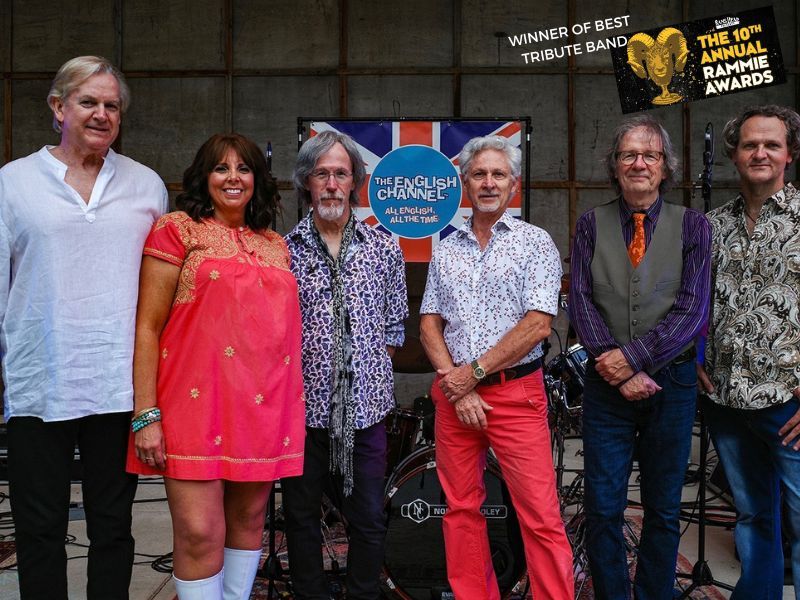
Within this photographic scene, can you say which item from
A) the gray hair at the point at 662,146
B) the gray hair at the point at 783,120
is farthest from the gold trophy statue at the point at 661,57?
the gray hair at the point at 662,146

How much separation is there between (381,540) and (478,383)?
1.92 feet

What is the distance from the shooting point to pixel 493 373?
97.9 inches

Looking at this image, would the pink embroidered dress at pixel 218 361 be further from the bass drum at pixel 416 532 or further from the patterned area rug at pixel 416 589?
the patterned area rug at pixel 416 589

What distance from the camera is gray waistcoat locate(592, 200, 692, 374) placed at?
2.48 meters

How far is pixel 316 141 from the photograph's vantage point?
102 inches

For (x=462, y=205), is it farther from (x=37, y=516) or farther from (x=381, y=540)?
(x=37, y=516)

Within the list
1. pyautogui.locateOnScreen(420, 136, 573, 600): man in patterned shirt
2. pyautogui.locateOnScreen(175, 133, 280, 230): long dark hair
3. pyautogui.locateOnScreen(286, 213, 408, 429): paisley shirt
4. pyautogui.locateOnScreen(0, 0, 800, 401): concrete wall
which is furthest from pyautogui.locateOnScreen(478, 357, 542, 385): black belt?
pyautogui.locateOnScreen(0, 0, 800, 401): concrete wall

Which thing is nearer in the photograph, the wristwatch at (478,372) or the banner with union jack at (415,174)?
the wristwatch at (478,372)

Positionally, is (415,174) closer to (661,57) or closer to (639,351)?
(661,57)

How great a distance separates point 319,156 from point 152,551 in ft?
7.29

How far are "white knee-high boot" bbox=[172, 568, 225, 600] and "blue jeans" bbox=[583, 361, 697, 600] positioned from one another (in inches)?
46.2

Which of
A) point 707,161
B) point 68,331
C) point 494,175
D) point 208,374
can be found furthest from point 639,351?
point 68,331

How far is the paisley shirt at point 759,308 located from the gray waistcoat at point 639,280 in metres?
0.19

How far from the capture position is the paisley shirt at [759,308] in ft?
8.05
